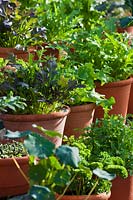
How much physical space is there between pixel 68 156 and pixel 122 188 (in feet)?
3.06

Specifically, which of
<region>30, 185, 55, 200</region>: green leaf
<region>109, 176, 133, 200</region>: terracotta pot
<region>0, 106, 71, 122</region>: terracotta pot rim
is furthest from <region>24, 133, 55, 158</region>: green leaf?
<region>109, 176, 133, 200</region>: terracotta pot

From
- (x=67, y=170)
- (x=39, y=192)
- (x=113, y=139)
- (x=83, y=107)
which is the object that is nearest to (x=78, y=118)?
(x=83, y=107)

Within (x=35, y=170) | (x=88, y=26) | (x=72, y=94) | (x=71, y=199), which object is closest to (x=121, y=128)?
(x=72, y=94)

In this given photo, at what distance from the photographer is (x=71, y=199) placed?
9.32ft

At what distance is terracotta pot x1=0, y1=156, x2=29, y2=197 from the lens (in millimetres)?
2967

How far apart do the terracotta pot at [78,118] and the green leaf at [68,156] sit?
1.13 m

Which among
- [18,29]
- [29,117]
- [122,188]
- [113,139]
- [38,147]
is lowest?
[122,188]

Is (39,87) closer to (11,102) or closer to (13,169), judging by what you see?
(11,102)

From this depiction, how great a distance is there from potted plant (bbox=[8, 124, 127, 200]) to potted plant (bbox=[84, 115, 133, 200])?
65mm

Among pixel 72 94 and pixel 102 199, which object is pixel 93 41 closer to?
pixel 72 94

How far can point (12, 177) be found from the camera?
301 centimetres

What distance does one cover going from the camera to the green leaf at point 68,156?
2398 mm

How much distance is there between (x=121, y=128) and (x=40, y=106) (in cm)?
39

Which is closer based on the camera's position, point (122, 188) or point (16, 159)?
point (16, 159)
